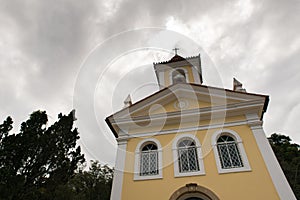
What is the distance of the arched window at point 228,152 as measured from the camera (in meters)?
8.90

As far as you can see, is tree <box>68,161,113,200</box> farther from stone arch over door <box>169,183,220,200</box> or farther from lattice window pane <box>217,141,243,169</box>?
lattice window pane <box>217,141,243,169</box>

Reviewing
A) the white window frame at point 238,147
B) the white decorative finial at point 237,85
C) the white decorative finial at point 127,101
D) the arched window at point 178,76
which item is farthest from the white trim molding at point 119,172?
the white decorative finial at point 237,85

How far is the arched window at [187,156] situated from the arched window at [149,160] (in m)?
1.08

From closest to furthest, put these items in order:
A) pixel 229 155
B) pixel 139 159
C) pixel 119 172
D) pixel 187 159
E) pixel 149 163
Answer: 1. pixel 229 155
2. pixel 187 159
3. pixel 119 172
4. pixel 149 163
5. pixel 139 159

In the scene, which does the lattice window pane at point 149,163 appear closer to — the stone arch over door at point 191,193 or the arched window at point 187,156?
the arched window at point 187,156

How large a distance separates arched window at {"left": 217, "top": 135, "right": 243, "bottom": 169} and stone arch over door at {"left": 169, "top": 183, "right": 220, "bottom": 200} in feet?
4.43

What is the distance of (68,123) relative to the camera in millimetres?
11328

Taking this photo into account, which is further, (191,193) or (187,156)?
(187,156)

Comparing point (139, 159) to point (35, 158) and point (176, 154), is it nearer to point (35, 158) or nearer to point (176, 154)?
point (176, 154)

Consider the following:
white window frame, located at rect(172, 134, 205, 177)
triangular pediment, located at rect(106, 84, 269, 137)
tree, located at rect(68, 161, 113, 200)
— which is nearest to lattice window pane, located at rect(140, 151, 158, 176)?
white window frame, located at rect(172, 134, 205, 177)

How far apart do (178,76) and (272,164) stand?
27.3ft

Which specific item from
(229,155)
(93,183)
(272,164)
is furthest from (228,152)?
(93,183)

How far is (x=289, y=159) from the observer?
27047 mm

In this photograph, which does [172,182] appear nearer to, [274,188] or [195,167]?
[195,167]
